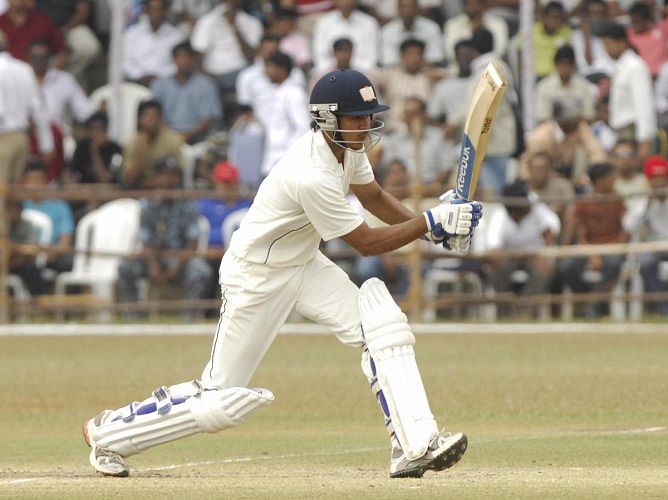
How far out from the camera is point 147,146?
17125 mm

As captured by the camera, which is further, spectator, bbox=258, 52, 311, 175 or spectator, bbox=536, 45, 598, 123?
spectator, bbox=536, 45, 598, 123

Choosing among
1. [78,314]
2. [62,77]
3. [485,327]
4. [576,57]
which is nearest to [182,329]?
[78,314]

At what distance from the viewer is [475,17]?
1794 centimetres

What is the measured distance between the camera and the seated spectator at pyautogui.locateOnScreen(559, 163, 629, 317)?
1612 cm

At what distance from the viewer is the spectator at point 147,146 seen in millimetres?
17031

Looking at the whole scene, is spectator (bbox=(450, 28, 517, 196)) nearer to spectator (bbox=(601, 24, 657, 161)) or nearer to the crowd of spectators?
the crowd of spectators

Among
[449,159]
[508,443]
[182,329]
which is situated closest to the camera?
[508,443]

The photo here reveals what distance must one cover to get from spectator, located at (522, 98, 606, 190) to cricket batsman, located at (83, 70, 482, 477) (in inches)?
396

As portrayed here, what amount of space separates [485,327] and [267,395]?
Answer: 354 inches

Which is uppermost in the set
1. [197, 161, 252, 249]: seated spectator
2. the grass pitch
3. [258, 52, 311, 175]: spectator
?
[258, 52, 311, 175]: spectator

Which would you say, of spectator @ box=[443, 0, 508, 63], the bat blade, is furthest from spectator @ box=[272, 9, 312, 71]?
the bat blade

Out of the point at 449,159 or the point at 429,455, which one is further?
the point at 449,159

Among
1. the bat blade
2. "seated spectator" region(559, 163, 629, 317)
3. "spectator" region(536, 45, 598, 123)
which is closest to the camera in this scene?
the bat blade

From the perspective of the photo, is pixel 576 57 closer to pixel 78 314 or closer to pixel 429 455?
pixel 78 314
